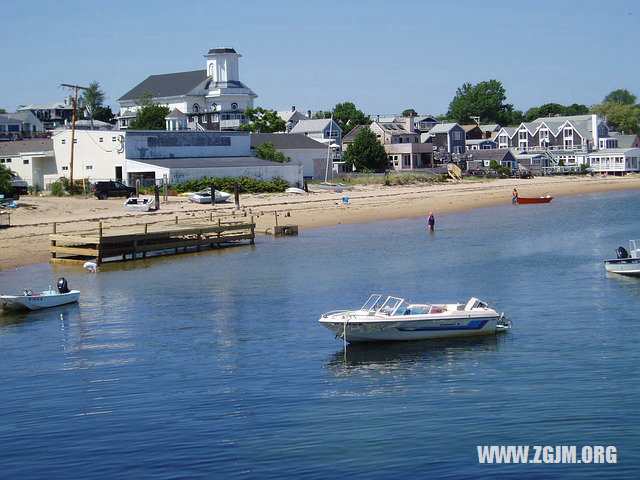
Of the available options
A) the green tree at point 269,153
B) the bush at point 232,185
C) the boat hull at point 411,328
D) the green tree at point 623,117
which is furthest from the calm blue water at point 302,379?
the green tree at point 623,117

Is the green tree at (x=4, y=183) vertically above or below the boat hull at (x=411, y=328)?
above

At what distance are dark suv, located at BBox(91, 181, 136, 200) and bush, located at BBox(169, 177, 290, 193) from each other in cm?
438

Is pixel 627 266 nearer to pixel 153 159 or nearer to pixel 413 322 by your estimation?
pixel 413 322

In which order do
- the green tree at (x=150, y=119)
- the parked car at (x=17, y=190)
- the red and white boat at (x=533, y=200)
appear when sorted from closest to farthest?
the parked car at (x=17, y=190)
the red and white boat at (x=533, y=200)
the green tree at (x=150, y=119)

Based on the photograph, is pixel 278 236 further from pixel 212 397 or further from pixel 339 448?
pixel 339 448

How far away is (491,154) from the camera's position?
421 feet

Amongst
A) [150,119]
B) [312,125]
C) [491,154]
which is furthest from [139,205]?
[491,154]

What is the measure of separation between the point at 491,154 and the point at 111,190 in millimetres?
70061

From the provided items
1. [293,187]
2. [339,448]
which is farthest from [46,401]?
[293,187]

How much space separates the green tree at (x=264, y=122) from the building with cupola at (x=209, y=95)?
6666 mm

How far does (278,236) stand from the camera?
59.6 meters

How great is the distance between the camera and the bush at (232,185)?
259 feet

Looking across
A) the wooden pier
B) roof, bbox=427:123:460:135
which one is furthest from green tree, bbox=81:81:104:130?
the wooden pier

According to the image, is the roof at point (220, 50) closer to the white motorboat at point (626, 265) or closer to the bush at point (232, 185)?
the bush at point (232, 185)
